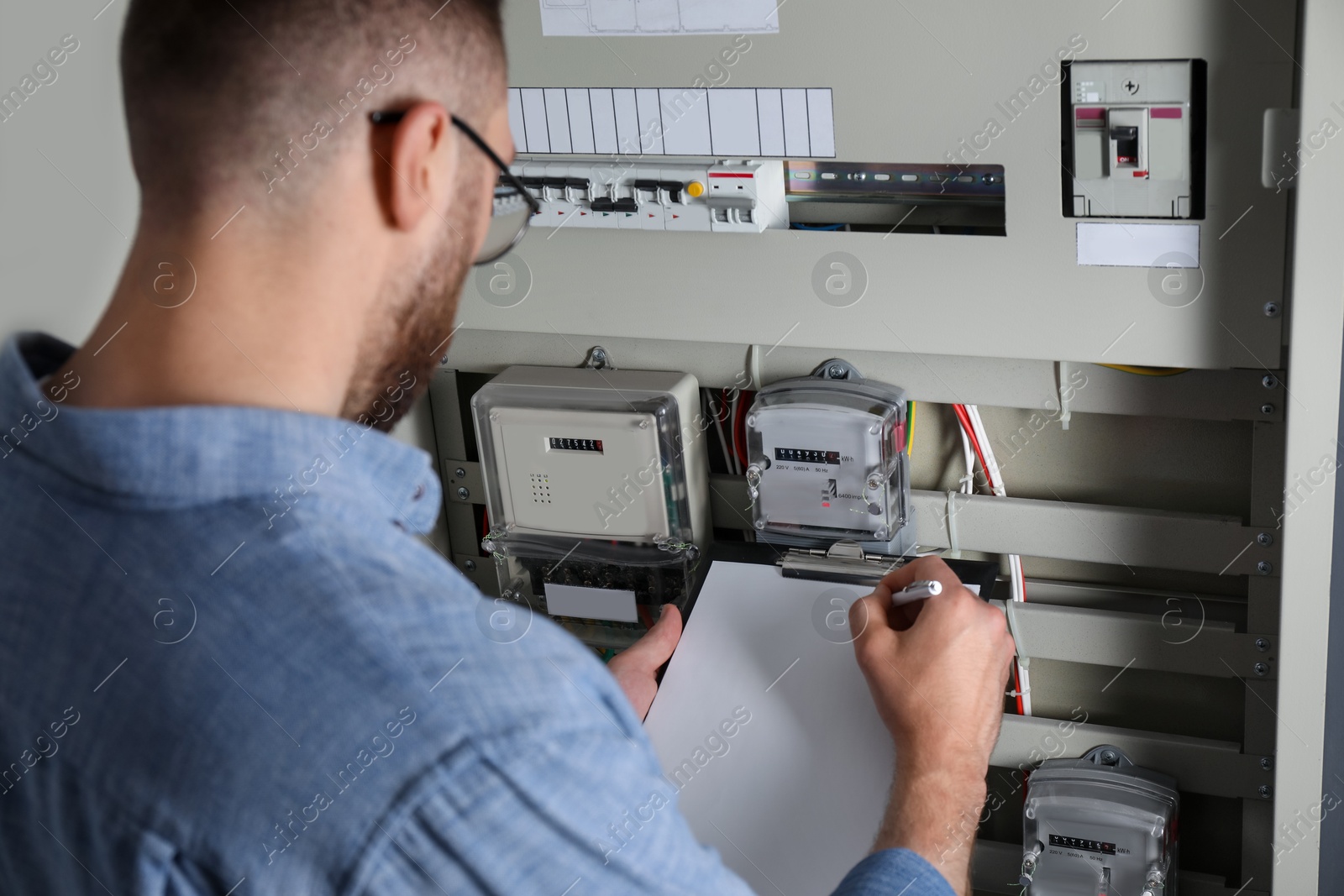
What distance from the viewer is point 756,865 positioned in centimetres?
135

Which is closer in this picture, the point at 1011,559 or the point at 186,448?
the point at 186,448

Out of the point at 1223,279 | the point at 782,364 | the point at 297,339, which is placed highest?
the point at 297,339

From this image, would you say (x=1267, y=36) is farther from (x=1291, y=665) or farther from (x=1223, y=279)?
(x=1291, y=665)

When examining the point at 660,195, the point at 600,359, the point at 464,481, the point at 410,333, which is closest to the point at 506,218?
the point at 410,333

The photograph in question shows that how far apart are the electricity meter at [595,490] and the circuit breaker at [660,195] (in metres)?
0.25

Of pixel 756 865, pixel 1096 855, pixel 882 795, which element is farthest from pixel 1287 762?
pixel 756 865

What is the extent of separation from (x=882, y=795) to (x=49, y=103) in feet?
4.38

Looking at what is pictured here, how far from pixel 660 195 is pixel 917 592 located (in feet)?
1.86

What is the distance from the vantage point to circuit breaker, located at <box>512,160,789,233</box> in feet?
4.69

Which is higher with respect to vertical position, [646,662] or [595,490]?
[595,490]

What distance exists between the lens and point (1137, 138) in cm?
126

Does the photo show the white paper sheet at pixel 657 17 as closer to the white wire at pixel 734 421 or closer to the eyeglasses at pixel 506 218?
the eyeglasses at pixel 506 218

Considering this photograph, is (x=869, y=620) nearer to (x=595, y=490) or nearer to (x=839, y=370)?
(x=839, y=370)

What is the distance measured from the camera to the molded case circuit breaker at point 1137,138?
123 cm
